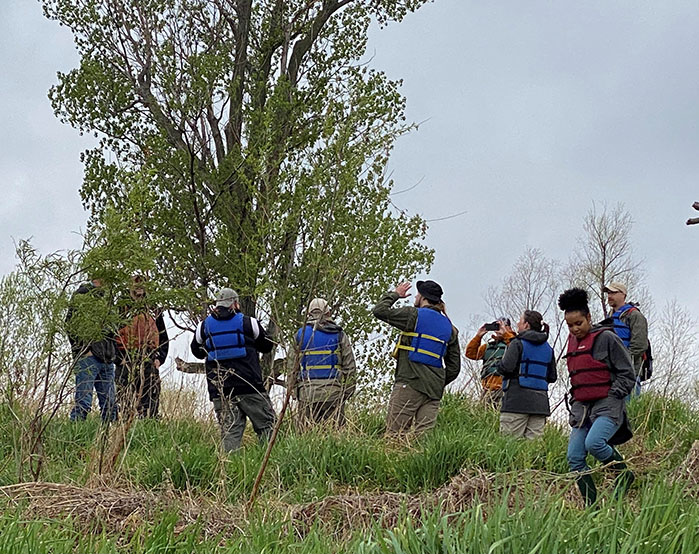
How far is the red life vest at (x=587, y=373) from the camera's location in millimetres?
7184

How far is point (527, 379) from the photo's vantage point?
927 cm

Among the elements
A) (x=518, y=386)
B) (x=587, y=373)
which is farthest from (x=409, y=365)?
A: (x=587, y=373)

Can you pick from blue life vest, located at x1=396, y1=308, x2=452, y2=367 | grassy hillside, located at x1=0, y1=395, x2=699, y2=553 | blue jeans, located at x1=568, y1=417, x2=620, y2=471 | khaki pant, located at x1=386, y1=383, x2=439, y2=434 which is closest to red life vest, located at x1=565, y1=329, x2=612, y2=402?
blue jeans, located at x1=568, y1=417, x2=620, y2=471

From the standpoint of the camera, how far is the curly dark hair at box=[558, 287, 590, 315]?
23.8 feet

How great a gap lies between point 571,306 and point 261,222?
258 centimetres

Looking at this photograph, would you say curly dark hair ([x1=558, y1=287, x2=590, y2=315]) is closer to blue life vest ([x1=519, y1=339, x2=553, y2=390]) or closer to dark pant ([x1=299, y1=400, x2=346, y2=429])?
blue life vest ([x1=519, y1=339, x2=553, y2=390])

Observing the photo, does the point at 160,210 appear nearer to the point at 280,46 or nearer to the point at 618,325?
the point at 280,46

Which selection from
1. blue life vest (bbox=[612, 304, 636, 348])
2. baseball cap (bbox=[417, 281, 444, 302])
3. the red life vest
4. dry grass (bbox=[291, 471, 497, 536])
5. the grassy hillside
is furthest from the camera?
blue life vest (bbox=[612, 304, 636, 348])

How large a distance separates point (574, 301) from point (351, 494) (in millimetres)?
2353

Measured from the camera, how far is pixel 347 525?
593cm

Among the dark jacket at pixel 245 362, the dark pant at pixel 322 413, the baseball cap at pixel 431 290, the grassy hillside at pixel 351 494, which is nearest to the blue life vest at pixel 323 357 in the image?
the dark pant at pixel 322 413

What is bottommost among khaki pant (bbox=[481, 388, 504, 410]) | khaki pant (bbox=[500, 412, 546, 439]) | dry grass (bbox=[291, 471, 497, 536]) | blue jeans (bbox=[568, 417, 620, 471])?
dry grass (bbox=[291, 471, 497, 536])

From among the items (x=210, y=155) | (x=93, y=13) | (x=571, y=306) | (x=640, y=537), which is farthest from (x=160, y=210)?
(x=640, y=537)

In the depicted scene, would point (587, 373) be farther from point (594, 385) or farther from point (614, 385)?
point (614, 385)
